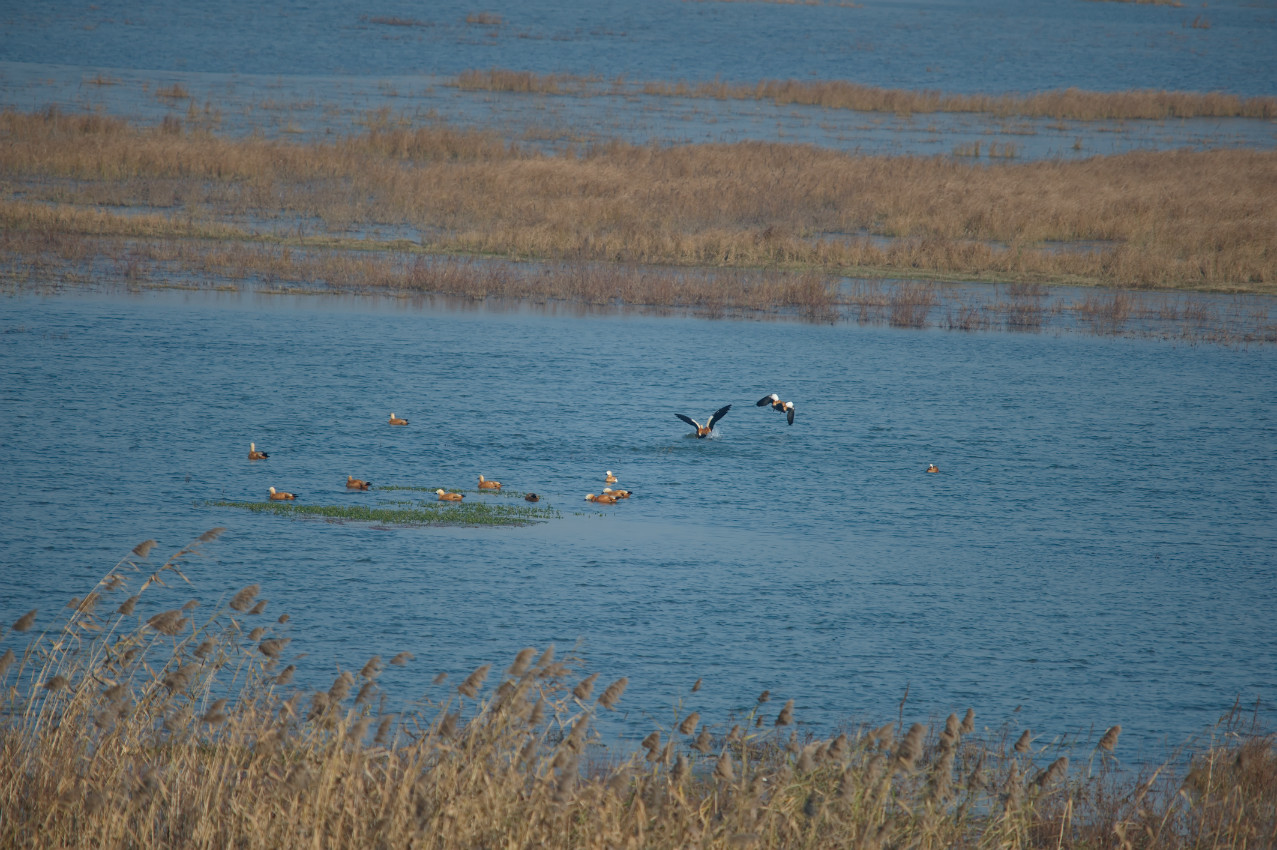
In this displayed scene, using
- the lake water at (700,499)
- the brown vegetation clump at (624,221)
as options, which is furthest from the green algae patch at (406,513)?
the brown vegetation clump at (624,221)

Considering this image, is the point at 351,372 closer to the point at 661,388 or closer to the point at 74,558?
the point at 661,388

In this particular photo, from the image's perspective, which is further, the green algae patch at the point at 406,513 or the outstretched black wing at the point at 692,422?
the outstretched black wing at the point at 692,422

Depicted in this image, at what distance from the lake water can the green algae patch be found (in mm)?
228

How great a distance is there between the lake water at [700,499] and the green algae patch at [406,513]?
23cm

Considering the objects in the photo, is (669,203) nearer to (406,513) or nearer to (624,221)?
(624,221)

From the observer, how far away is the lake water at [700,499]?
12.1 metres

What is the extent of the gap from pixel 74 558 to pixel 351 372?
32.7ft

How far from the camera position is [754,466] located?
19359 mm

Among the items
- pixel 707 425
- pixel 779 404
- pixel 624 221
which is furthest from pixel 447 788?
pixel 624 221

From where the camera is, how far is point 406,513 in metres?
15.6

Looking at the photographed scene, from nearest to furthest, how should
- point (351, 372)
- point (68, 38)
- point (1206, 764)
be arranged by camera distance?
point (1206, 764) < point (351, 372) < point (68, 38)

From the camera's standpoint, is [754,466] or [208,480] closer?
[208,480]

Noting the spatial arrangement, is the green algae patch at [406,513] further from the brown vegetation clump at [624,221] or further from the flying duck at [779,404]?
the brown vegetation clump at [624,221]

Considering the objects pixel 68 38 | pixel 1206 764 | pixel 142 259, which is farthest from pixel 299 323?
pixel 68 38
